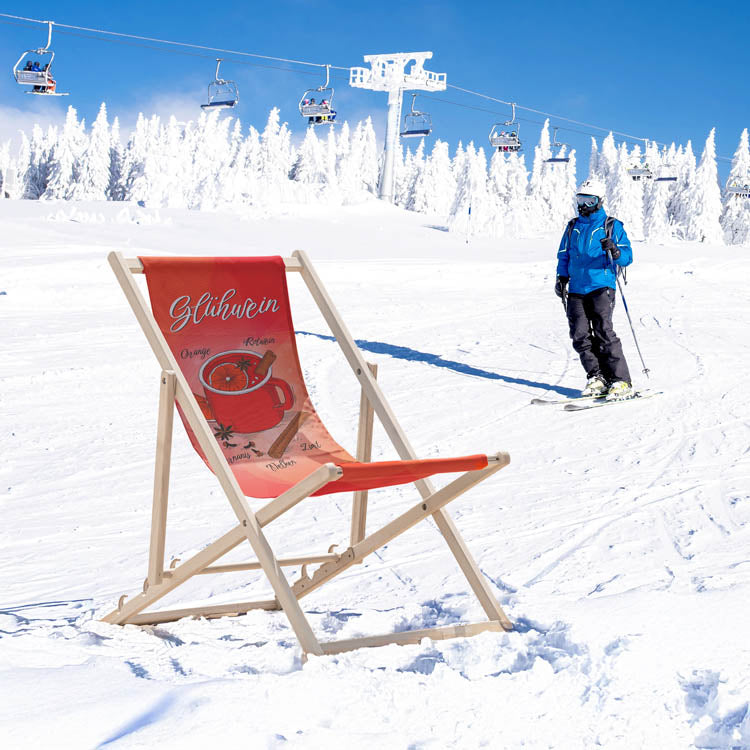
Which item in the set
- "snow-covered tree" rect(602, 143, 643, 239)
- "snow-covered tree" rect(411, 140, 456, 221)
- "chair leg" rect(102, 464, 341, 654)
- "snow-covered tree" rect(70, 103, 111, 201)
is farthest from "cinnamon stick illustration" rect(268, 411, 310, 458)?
"snow-covered tree" rect(411, 140, 456, 221)

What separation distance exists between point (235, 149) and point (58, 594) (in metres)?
84.2

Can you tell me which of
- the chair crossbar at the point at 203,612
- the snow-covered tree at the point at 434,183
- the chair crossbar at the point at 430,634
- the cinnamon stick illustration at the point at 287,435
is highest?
the snow-covered tree at the point at 434,183

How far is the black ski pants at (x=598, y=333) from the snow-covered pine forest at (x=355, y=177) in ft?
85.0

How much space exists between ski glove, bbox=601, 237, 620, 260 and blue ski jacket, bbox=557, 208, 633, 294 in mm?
60

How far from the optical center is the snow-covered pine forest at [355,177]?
43.5 meters

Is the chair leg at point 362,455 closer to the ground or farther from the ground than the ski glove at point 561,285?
closer to the ground

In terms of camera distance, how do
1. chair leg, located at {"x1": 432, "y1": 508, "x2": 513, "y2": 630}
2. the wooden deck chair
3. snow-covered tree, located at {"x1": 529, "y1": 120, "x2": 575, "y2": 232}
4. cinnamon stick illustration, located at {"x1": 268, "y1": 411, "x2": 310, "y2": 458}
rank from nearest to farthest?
1. the wooden deck chair
2. chair leg, located at {"x1": 432, "y1": 508, "x2": 513, "y2": 630}
3. cinnamon stick illustration, located at {"x1": 268, "y1": 411, "x2": 310, "y2": 458}
4. snow-covered tree, located at {"x1": 529, "y1": 120, "x2": 575, "y2": 232}

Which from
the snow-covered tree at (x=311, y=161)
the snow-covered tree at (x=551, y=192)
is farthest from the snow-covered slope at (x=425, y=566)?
the snow-covered tree at (x=311, y=161)

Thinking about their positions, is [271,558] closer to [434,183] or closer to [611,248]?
[611,248]

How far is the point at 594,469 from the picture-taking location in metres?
5.12

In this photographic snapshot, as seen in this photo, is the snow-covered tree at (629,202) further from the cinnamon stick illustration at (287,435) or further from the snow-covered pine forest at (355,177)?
the cinnamon stick illustration at (287,435)

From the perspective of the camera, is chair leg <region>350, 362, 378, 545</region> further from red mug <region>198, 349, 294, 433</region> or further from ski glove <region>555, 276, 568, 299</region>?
ski glove <region>555, 276, 568, 299</region>

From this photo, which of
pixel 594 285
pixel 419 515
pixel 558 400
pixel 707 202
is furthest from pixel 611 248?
pixel 707 202

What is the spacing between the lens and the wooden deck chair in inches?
104
